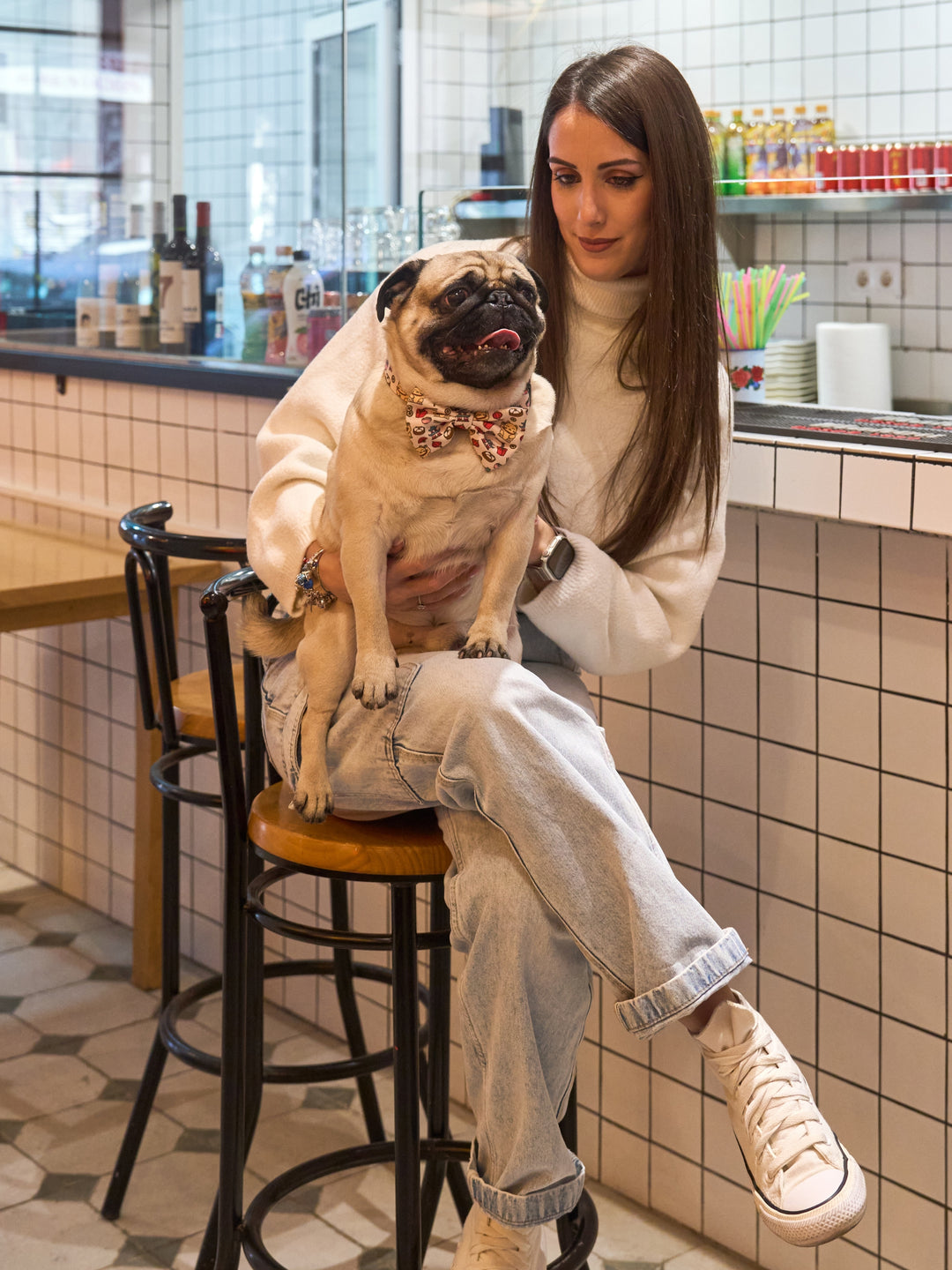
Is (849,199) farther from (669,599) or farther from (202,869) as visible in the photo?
(202,869)

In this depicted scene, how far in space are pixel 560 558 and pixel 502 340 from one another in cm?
30

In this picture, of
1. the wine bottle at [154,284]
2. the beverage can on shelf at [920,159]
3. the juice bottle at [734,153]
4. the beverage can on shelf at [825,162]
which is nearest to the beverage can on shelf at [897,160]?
the beverage can on shelf at [920,159]

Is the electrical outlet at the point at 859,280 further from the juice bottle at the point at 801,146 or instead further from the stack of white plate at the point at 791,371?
the stack of white plate at the point at 791,371

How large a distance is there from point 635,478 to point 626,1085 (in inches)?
38.6

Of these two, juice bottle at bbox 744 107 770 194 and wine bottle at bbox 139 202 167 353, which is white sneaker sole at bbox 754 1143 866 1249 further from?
juice bottle at bbox 744 107 770 194

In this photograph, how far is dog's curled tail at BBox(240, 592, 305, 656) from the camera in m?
1.57

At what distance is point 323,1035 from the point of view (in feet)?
8.49

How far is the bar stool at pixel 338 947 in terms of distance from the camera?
1.40 m

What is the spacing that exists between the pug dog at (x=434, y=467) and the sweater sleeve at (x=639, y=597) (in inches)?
4.0

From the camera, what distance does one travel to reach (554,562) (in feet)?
5.01

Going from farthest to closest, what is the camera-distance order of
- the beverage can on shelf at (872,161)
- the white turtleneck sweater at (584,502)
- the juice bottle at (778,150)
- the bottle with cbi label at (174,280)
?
the juice bottle at (778,150)
the beverage can on shelf at (872,161)
the bottle with cbi label at (174,280)
the white turtleneck sweater at (584,502)

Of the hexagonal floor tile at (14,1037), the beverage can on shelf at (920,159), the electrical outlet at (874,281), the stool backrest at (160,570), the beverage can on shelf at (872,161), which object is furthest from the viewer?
the electrical outlet at (874,281)

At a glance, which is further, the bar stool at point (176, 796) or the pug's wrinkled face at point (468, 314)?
the bar stool at point (176, 796)

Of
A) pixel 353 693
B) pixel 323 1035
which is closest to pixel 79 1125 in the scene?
pixel 323 1035
